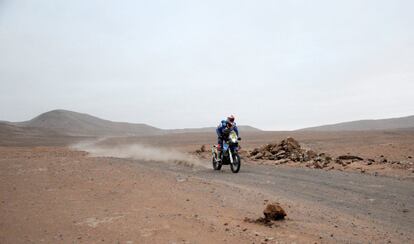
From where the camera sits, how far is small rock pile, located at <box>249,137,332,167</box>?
1805cm

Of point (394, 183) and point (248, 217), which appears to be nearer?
point (248, 217)

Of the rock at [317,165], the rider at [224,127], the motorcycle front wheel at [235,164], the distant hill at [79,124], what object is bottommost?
the rock at [317,165]

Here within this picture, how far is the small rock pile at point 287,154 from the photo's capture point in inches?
711

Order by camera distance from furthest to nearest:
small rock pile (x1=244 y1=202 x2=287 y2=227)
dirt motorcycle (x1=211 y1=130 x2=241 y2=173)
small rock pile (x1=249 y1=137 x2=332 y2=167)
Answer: small rock pile (x1=249 y1=137 x2=332 y2=167), dirt motorcycle (x1=211 y1=130 x2=241 y2=173), small rock pile (x1=244 y1=202 x2=287 y2=227)

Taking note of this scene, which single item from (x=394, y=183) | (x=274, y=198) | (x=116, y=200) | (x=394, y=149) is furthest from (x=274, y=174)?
(x=394, y=149)

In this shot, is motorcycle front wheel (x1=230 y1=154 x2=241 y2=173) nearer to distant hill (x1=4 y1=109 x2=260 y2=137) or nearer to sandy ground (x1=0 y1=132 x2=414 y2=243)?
sandy ground (x1=0 y1=132 x2=414 y2=243)

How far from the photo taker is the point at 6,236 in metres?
6.38

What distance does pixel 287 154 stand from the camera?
1947 centimetres

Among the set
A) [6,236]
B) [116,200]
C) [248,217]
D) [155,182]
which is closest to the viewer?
[6,236]

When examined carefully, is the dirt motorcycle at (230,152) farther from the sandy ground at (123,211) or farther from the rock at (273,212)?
the rock at (273,212)

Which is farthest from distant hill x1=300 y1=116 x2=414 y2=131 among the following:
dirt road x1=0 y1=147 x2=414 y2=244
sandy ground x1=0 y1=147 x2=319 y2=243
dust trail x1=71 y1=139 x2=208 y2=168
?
sandy ground x1=0 y1=147 x2=319 y2=243

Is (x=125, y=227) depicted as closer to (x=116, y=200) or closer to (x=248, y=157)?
(x=116, y=200)

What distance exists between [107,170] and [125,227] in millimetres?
7199

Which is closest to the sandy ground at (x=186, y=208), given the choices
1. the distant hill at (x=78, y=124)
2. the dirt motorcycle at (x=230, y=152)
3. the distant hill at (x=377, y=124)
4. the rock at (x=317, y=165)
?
the dirt motorcycle at (x=230, y=152)
